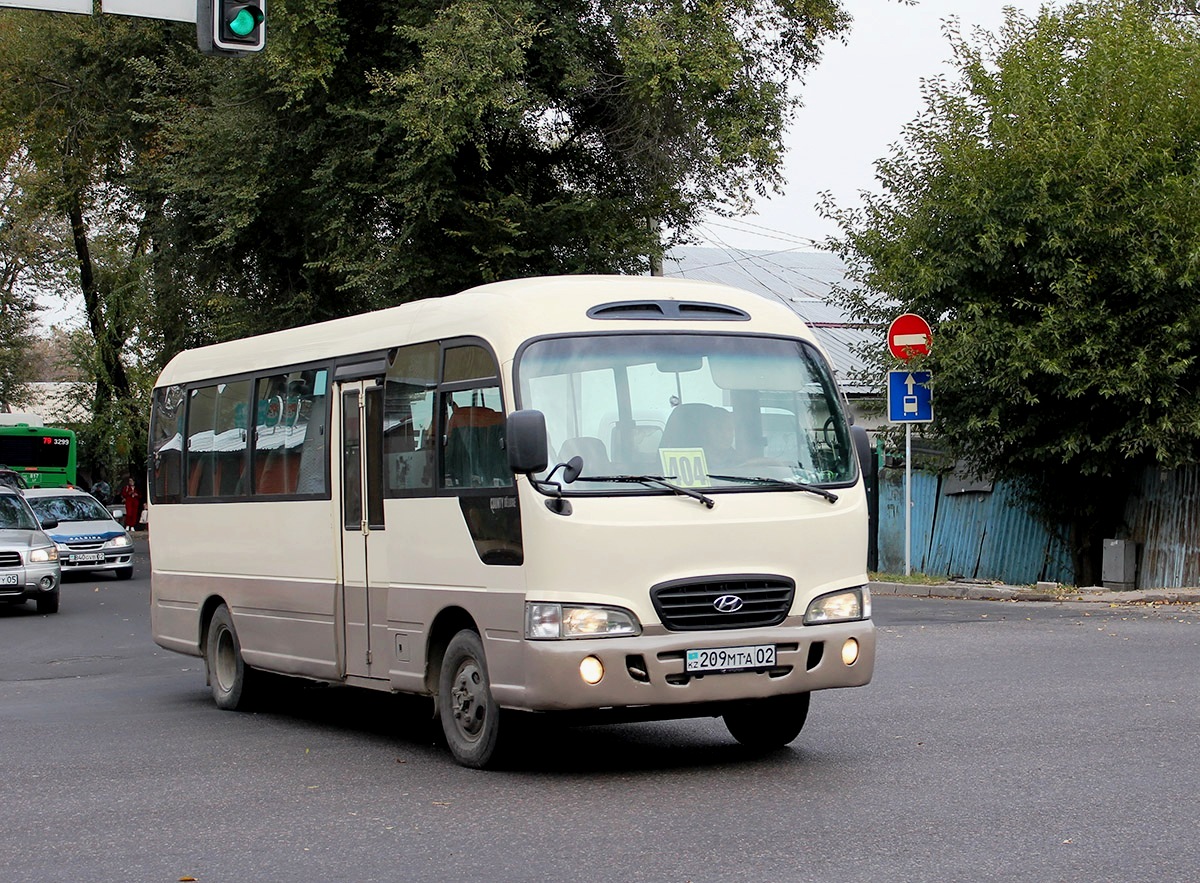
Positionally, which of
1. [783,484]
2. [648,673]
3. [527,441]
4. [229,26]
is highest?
[229,26]

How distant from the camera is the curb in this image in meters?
19.5

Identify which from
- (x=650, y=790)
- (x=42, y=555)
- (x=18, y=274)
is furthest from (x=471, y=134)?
(x=18, y=274)

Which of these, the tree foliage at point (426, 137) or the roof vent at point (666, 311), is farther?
the tree foliage at point (426, 137)

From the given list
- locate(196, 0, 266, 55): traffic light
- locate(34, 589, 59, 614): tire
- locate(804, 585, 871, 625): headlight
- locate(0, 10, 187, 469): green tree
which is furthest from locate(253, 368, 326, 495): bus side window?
locate(0, 10, 187, 469): green tree

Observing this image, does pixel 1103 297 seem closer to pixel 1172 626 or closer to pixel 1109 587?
pixel 1109 587

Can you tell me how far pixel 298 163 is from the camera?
1112 inches

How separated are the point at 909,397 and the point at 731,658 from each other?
14.1m

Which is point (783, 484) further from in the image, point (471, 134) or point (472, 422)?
point (471, 134)

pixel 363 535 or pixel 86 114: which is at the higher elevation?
pixel 86 114

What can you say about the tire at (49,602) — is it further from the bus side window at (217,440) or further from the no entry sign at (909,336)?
the no entry sign at (909,336)

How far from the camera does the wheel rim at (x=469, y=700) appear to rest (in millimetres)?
9188

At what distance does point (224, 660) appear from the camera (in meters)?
12.8

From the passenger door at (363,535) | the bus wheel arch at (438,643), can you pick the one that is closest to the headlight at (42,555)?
the passenger door at (363,535)

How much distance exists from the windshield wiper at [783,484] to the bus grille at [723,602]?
0.53 metres
